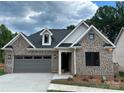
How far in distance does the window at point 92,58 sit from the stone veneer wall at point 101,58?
315 millimetres

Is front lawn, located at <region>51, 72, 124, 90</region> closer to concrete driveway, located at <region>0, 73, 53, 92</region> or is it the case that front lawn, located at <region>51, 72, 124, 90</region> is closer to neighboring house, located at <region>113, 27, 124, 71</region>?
concrete driveway, located at <region>0, 73, 53, 92</region>

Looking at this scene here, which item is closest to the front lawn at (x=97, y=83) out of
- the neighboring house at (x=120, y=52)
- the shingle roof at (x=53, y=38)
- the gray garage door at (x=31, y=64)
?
the gray garage door at (x=31, y=64)

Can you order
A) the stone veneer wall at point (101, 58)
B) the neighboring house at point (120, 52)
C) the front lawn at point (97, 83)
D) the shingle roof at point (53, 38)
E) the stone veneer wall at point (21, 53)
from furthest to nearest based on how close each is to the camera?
A: the neighboring house at point (120, 52)
the shingle roof at point (53, 38)
the stone veneer wall at point (21, 53)
the stone veneer wall at point (101, 58)
the front lawn at point (97, 83)

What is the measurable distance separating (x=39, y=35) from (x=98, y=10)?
26943 mm

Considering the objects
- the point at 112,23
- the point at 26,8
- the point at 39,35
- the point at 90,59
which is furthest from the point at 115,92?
the point at 112,23

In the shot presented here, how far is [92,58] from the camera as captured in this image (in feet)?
84.5

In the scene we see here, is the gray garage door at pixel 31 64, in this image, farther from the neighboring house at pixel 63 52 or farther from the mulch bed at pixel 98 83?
the mulch bed at pixel 98 83

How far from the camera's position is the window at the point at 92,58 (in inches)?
1005

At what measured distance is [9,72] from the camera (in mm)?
29281

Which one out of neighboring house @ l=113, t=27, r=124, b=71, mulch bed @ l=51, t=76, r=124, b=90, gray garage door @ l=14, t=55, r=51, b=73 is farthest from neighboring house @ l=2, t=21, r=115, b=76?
mulch bed @ l=51, t=76, r=124, b=90

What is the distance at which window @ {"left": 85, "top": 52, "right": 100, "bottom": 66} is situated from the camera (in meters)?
25.5

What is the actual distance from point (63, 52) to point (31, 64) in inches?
171

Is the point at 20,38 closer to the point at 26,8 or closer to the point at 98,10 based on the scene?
the point at 26,8

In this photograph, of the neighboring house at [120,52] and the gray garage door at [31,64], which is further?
the neighboring house at [120,52]
